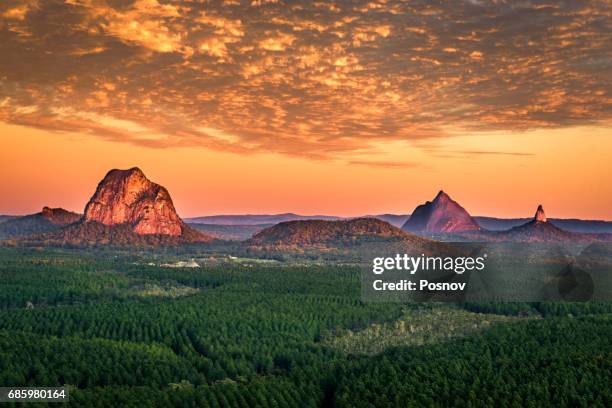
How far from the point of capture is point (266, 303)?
591ft

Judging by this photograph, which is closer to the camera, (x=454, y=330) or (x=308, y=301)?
(x=454, y=330)

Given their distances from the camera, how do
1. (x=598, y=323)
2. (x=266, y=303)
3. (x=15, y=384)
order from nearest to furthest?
(x=15, y=384)
(x=598, y=323)
(x=266, y=303)

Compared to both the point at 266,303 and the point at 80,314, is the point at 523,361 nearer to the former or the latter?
the point at 266,303

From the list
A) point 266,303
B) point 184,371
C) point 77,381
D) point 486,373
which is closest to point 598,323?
point 486,373

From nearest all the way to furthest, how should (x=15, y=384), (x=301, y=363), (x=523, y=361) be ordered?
(x=15, y=384) → (x=523, y=361) → (x=301, y=363)

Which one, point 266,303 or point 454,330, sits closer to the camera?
point 454,330

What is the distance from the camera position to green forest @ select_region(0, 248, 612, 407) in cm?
9544

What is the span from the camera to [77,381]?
104 meters

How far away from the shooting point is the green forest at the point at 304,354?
9544cm

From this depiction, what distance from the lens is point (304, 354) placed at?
417 ft

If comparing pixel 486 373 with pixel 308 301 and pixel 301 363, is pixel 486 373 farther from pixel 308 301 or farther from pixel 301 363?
pixel 308 301

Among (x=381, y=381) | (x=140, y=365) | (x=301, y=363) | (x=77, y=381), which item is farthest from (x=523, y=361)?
(x=77, y=381)

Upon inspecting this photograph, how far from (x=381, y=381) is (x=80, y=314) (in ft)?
279

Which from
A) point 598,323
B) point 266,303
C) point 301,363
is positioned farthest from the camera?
point 266,303
